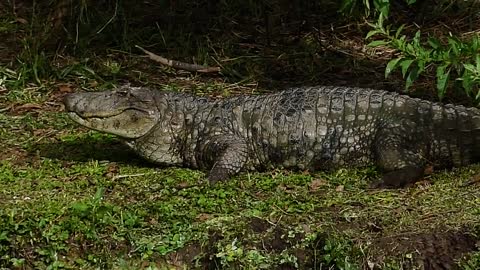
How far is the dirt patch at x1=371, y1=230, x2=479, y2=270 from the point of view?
429 cm

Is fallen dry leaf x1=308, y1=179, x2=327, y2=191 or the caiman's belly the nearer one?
fallen dry leaf x1=308, y1=179, x2=327, y2=191

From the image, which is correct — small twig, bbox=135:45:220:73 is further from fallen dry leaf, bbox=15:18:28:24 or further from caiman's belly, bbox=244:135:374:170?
caiman's belly, bbox=244:135:374:170

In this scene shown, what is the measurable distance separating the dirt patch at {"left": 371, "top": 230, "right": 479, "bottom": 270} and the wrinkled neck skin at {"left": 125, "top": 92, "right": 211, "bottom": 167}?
1998 millimetres

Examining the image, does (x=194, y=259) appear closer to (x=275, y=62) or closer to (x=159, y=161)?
(x=159, y=161)

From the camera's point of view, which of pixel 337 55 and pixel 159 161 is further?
pixel 337 55

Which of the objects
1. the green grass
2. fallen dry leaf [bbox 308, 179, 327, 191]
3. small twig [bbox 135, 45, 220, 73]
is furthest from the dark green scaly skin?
small twig [bbox 135, 45, 220, 73]

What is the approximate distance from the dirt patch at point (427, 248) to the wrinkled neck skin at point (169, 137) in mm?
1998

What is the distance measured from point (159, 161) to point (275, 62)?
2.37 metres

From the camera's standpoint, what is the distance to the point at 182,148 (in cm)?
601

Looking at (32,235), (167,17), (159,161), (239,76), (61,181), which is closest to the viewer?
(32,235)

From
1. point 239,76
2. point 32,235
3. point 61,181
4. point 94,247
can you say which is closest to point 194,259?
point 94,247

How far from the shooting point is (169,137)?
19.8 ft

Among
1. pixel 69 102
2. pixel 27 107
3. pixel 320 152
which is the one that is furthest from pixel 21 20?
pixel 320 152

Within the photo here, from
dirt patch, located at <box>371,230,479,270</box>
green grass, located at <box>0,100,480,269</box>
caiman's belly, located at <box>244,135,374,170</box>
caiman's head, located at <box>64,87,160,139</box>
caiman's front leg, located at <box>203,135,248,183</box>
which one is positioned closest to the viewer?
dirt patch, located at <box>371,230,479,270</box>
